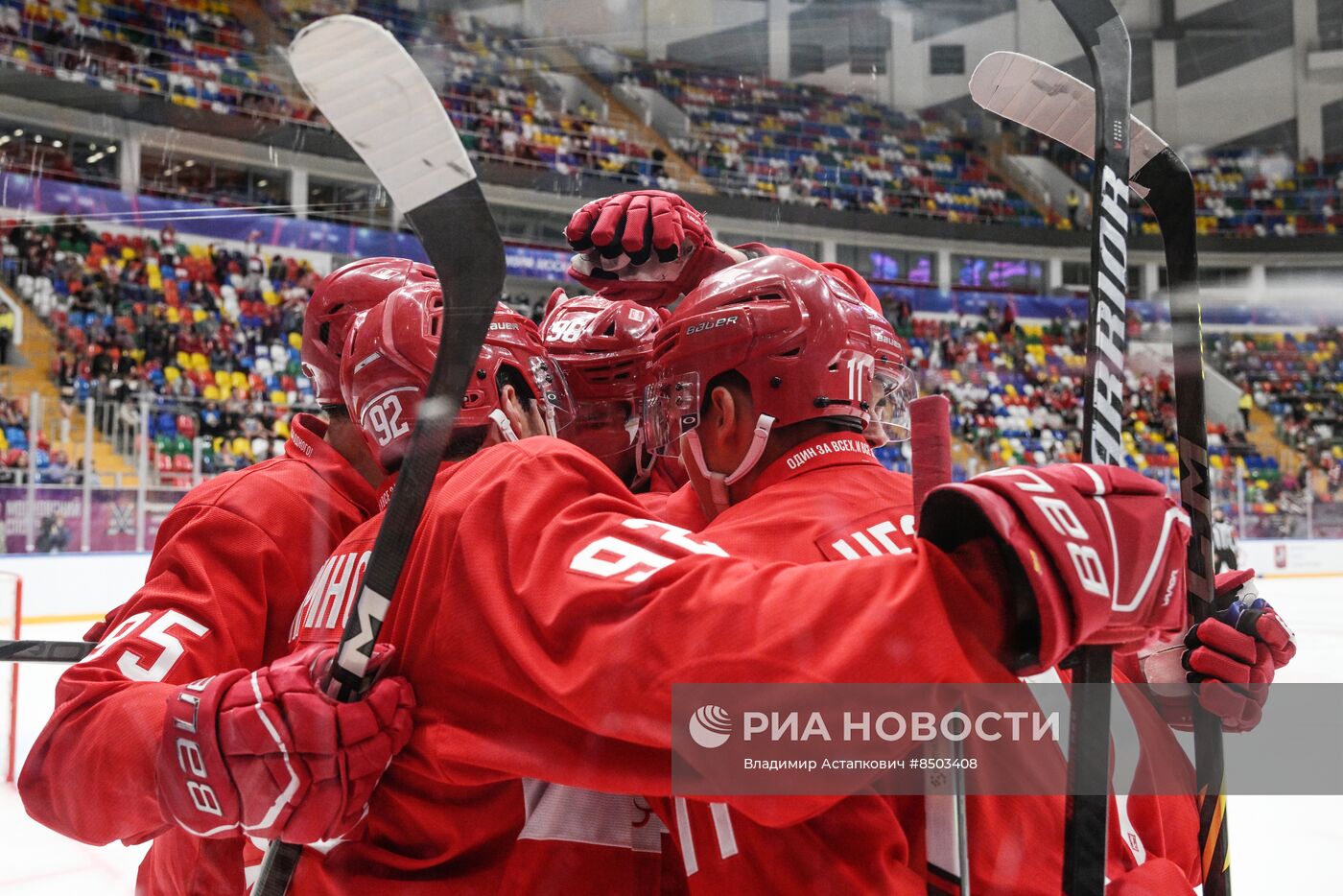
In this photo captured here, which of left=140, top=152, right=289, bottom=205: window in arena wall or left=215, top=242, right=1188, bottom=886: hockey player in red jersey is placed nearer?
left=215, top=242, right=1188, bottom=886: hockey player in red jersey

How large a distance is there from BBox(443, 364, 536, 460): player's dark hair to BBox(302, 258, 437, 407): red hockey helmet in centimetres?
45

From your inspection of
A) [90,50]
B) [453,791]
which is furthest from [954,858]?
[90,50]

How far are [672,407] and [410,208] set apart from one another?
52cm

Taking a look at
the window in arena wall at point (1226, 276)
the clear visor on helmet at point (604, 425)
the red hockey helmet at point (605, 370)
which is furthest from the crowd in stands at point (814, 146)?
the window in arena wall at point (1226, 276)

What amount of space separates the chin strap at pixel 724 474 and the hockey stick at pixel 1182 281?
1.47 ft

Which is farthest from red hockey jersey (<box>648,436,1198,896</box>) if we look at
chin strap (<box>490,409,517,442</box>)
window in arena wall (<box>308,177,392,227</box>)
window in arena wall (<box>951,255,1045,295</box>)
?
window in arena wall (<box>951,255,1045,295</box>)

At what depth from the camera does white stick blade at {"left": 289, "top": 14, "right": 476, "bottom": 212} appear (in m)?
0.78

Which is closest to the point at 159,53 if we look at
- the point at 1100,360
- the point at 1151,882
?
the point at 1100,360

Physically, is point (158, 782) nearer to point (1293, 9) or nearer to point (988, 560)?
point (988, 560)

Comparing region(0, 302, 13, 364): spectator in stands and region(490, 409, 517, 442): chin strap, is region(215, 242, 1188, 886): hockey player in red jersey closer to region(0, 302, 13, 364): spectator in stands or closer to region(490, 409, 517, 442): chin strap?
region(490, 409, 517, 442): chin strap

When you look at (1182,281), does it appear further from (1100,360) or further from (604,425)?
(604,425)

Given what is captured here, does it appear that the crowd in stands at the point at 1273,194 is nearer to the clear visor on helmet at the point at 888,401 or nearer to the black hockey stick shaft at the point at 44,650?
the clear visor on helmet at the point at 888,401

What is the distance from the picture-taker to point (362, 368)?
1.33m

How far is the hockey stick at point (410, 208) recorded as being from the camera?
0.78 metres
